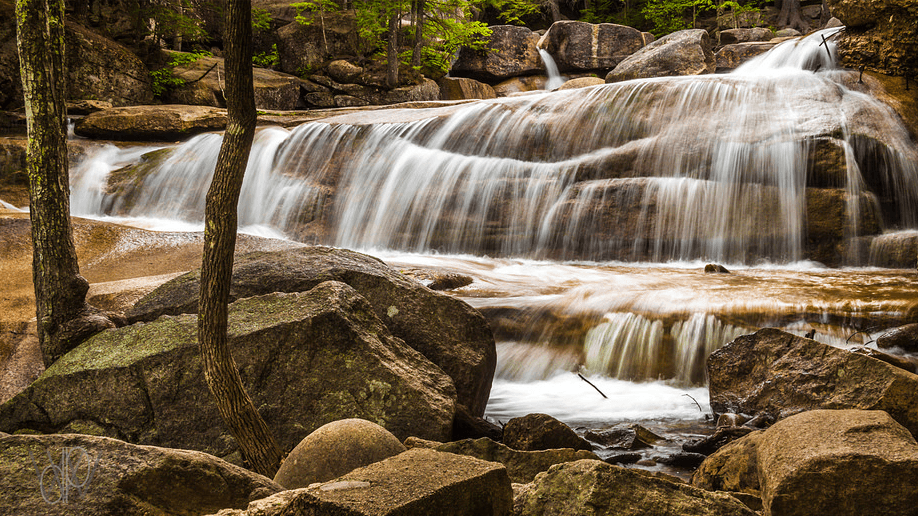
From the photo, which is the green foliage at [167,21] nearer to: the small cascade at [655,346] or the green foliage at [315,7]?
the green foliage at [315,7]

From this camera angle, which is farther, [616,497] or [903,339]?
[903,339]

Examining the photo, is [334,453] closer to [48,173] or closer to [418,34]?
[48,173]

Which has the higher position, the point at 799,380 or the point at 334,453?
the point at 334,453

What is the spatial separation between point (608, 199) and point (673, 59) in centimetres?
950

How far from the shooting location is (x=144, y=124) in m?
15.4

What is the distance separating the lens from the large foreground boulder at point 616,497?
254 centimetres

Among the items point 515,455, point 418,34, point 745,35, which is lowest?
point 515,455

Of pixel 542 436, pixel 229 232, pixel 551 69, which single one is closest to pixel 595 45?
pixel 551 69

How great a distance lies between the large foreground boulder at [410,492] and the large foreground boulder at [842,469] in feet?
4.50

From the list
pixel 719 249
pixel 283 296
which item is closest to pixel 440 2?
pixel 719 249

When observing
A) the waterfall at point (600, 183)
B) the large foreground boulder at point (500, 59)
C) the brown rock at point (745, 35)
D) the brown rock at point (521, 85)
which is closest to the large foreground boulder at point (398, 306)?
the waterfall at point (600, 183)

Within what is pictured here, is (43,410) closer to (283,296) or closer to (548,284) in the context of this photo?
(283,296)

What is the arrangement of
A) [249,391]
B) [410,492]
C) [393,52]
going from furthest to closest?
[393,52]
[249,391]
[410,492]

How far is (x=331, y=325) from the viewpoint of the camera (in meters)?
4.30
